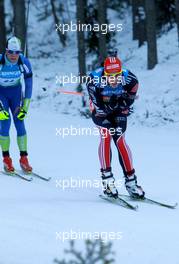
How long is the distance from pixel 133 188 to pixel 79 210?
106cm

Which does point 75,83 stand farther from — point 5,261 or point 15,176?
point 5,261

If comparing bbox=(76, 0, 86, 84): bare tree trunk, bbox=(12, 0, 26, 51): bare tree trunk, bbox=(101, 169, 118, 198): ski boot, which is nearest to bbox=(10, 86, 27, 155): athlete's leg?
bbox=(101, 169, 118, 198): ski boot

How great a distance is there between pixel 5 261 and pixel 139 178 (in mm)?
4839

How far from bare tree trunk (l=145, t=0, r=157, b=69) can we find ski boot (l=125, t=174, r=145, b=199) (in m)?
12.2

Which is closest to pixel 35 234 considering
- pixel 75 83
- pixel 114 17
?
pixel 75 83

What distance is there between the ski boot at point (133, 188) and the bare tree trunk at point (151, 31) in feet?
39.9

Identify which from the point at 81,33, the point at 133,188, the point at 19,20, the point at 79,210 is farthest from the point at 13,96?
the point at 19,20

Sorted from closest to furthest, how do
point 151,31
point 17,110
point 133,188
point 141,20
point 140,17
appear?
1. point 133,188
2. point 17,110
3. point 151,31
4. point 140,17
5. point 141,20

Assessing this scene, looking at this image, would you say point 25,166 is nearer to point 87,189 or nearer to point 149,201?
point 87,189

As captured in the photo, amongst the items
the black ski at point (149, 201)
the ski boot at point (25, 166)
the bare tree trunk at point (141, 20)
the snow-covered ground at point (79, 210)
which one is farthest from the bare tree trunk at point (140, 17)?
the black ski at point (149, 201)

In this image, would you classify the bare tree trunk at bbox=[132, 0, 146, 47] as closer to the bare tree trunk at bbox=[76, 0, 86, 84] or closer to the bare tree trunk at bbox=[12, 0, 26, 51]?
the bare tree trunk at bbox=[76, 0, 86, 84]

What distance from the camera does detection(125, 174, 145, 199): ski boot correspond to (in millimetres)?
7778

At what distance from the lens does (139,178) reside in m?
9.45

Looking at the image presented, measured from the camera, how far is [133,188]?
308 inches
